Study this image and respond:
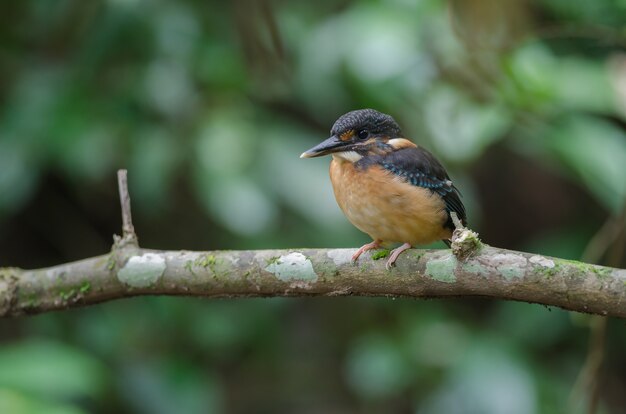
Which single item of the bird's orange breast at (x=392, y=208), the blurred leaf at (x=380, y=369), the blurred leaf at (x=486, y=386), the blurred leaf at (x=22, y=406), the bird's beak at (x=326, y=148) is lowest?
the blurred leaf at (x=486, y=386)

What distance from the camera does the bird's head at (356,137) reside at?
9.95 ft

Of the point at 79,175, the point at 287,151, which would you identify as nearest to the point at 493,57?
the point at 287,151

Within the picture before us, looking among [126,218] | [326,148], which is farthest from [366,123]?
[126,218]

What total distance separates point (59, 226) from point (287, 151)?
2.27 m

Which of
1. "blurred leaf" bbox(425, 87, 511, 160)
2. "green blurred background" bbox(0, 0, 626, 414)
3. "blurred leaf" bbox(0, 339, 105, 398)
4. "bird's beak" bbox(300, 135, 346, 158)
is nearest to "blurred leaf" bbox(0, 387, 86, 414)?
"green blurred background" bbox(0, 0, 626, 414)

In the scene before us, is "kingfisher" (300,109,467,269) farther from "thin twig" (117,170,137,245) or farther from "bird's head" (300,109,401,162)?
"thin twig" (117,170,137,245)

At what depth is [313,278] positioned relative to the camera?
2.43 m

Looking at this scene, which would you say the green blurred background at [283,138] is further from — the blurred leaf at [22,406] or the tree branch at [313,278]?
the tree branch at [313,278]

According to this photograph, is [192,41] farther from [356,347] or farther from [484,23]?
[356,347]

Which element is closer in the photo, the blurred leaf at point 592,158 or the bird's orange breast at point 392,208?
the bird's orange breast at point 392,208

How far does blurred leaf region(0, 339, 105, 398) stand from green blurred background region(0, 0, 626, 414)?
1cm

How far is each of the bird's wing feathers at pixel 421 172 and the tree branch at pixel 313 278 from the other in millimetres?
594

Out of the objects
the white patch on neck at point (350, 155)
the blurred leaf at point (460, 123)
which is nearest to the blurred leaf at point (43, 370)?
the white patch on neck at point (350, 155)

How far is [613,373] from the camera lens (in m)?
5.69
